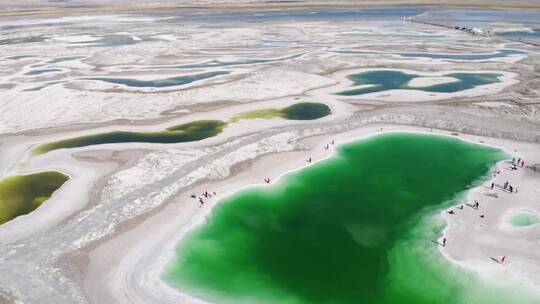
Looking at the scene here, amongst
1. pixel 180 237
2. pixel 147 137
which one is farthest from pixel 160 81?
pixel 180 237

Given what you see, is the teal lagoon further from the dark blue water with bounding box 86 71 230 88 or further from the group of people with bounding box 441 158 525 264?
the group of people with bounding box 441 158 525 264

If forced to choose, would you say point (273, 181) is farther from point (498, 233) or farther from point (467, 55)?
point (467, 55)

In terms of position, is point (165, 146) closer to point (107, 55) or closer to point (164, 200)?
point (164, 200)

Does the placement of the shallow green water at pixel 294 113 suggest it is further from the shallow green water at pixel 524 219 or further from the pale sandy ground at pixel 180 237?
the shallow green water at pixel 524 219

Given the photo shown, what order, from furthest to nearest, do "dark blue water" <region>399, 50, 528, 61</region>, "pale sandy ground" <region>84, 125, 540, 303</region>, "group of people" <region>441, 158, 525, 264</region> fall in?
"dark blue water" <region>399, 50, 528, 61</region>, "group of people" <region>441, 158, 525, 264</region>, "pale sandy ground" <region>84, 125, 540, 303</region>

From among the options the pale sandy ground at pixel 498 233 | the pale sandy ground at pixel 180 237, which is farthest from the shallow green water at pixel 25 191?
the pale sandy ground at pixel 498 233

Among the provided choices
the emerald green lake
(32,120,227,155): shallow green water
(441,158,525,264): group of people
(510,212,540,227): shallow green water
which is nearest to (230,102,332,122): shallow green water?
the emerald green lake
